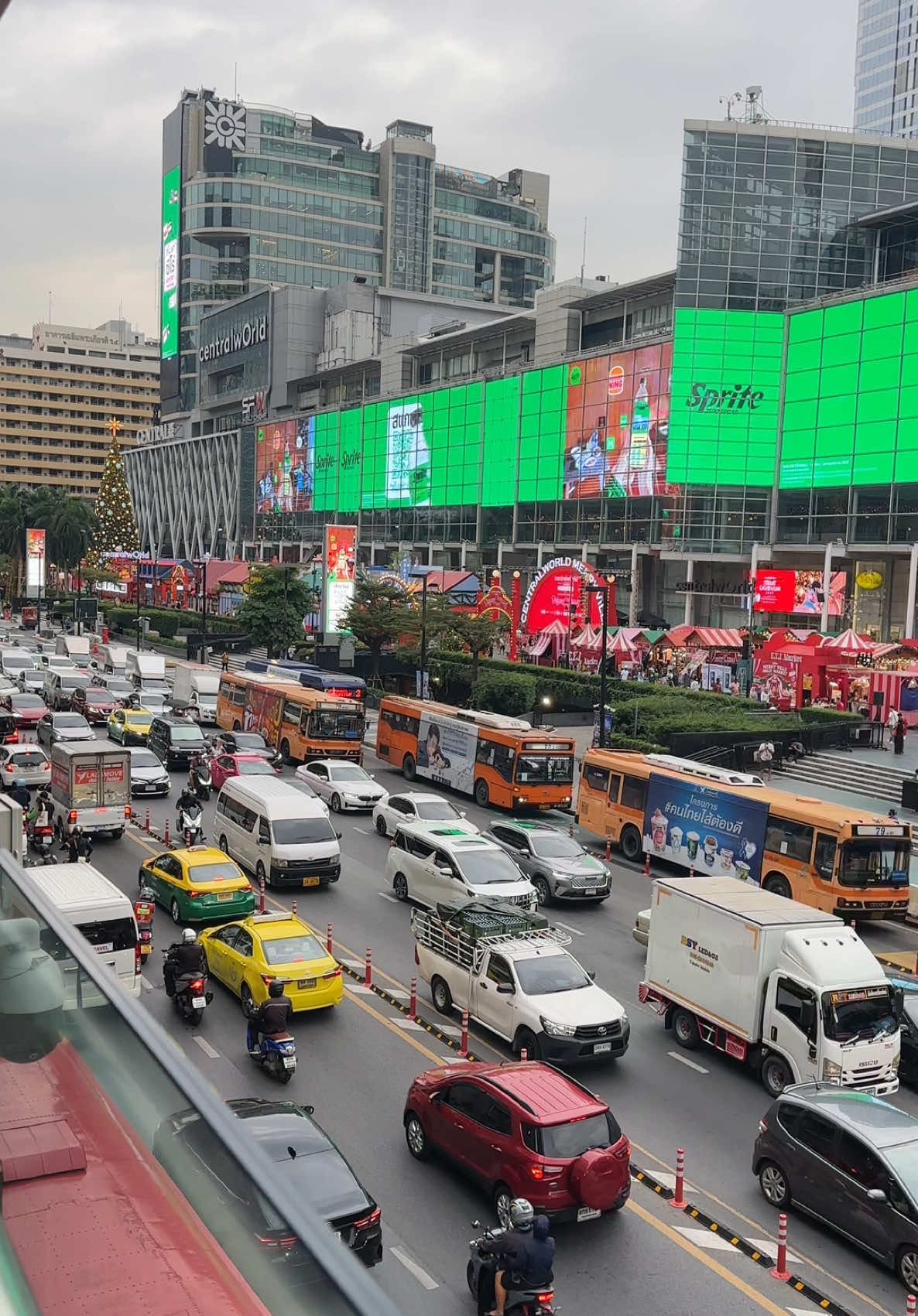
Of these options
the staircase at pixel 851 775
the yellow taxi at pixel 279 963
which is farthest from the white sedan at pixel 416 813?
the staircase at pixel 851 775

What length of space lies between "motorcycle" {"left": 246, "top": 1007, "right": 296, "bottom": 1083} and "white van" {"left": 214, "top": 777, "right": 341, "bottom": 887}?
8.94 metres

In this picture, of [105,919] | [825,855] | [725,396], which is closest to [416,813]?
[825,855]

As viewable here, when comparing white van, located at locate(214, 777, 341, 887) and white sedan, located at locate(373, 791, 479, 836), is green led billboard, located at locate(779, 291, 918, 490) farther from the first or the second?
white van, located at locate(214, 777, 341, 887)

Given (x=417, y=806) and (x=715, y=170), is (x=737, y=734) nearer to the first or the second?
(x=417, y=806)

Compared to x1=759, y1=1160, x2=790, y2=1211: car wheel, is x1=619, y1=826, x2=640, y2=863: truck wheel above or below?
below

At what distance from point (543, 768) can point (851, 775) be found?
1088 cm

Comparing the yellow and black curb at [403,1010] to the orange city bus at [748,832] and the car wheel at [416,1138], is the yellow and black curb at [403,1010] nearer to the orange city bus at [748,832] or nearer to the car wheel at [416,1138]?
the car wheel at [416,1138]

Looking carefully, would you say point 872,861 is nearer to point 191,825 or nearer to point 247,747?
point 191,825

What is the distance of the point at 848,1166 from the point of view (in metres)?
11.6

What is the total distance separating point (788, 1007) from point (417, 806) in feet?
43.7

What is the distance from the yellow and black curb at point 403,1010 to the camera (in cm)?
1617

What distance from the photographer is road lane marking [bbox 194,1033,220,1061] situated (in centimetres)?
1539

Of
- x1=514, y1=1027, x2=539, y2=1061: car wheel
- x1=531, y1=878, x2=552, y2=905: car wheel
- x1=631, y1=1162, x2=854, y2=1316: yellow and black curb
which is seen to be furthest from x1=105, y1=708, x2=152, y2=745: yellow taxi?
x1=631, y1=1162, x2=854, y2=1316: yellow and black curb

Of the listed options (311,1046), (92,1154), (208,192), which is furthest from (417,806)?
(208,192)
